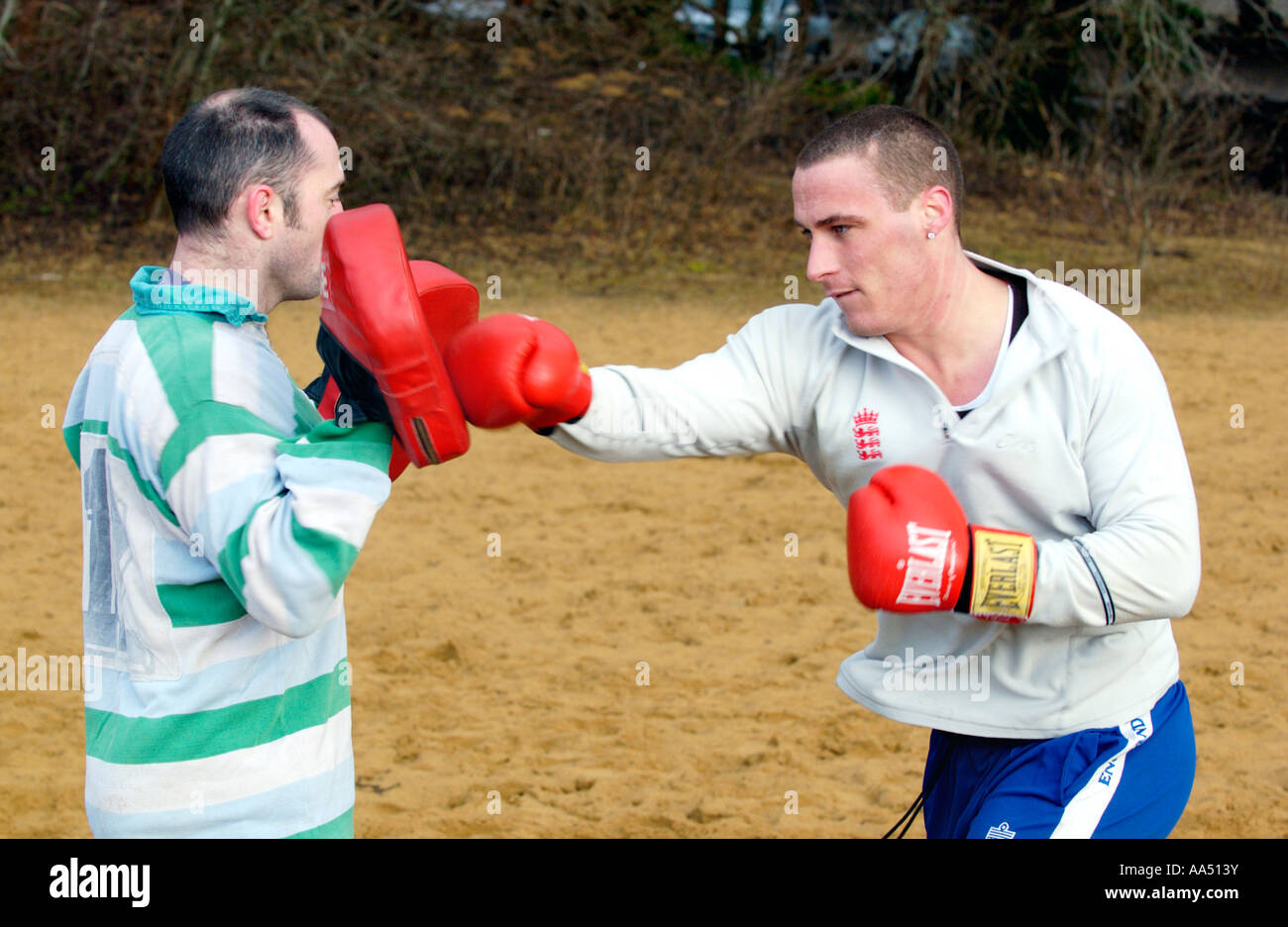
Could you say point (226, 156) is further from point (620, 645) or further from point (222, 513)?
point (620, 645)

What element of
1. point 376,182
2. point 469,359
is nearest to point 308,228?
point 469,359

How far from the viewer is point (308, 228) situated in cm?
212

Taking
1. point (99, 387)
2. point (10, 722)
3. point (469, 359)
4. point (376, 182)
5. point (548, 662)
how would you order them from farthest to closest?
point (376, 182) < point (548, 662) < point (10, 722) < point (469, 359) < point (99, 387)

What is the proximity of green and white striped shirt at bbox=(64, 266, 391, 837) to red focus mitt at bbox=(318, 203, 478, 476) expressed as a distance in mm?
73

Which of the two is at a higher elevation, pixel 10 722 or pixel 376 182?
pixel 376 182

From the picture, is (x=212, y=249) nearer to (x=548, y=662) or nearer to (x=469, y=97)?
(x=548, y=662)

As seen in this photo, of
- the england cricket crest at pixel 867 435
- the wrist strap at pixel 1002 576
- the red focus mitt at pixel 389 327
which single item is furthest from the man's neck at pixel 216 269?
the wrist strap at pixel 1002 576

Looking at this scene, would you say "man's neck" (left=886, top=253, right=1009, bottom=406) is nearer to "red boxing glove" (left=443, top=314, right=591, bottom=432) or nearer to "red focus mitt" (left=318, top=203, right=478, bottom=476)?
"red boxing glove" (left=443, top=314, right=591, bottom=432)

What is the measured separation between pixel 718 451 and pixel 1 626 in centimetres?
342

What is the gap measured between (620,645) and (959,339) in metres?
2.68

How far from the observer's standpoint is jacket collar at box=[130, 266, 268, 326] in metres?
2.00

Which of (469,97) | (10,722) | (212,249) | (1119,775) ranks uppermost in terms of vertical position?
(469,97)

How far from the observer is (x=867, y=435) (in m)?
2.45

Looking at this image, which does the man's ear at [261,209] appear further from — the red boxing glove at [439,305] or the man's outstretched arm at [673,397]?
the man's outstretched arm at [673,397]
